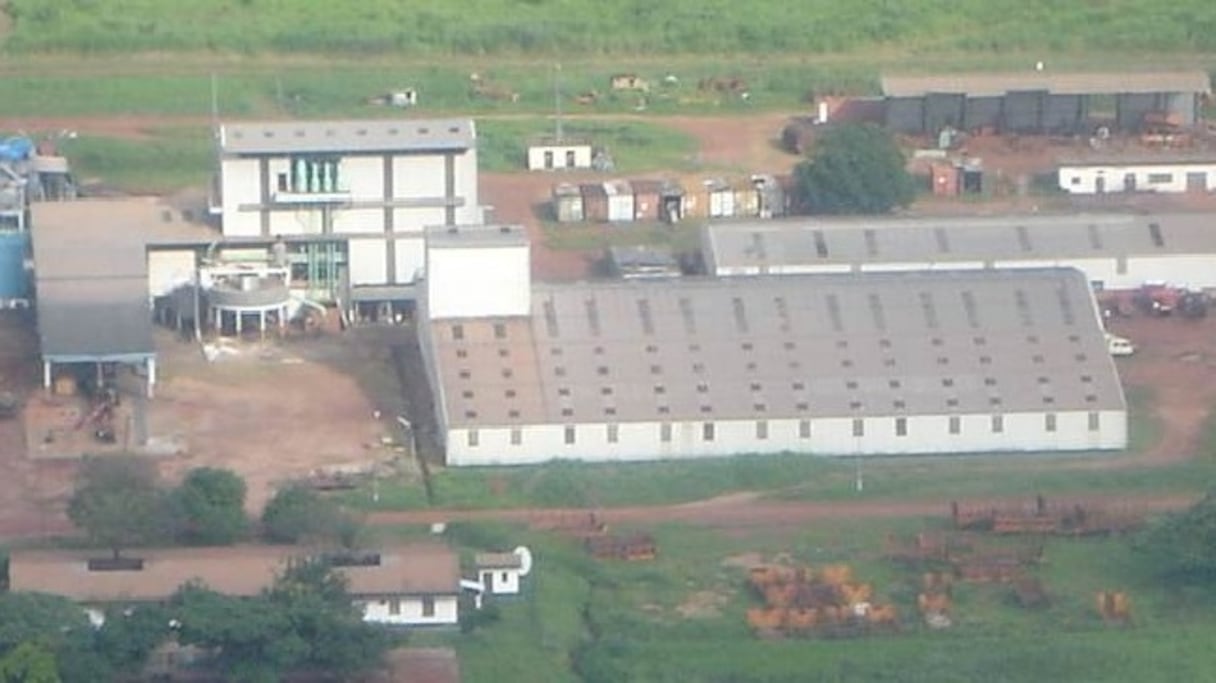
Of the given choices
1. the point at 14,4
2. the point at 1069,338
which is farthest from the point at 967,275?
the point at 14,4

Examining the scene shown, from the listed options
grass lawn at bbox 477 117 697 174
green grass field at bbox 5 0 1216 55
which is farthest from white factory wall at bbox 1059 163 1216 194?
green grass field at bbox 5 0 1216 55

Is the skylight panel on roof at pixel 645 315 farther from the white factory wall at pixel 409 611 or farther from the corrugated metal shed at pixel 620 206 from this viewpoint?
the corrugated metal shed at pixel 620 206

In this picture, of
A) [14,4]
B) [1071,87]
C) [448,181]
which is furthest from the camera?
[14,4]

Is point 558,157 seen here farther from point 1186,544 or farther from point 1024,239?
point 1186,544

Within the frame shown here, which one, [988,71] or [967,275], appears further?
[988,71]

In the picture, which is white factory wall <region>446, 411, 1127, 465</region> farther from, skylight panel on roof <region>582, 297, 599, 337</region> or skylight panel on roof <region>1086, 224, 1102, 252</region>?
skylight panel on roof <region>1086, 224, 1102, 252</region>

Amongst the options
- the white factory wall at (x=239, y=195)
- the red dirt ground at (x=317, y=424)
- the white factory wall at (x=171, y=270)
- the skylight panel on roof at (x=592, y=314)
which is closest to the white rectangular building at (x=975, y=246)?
the red dirt ground at (x=317, y=424)

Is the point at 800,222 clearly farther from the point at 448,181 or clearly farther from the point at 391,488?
the point at 391,488
